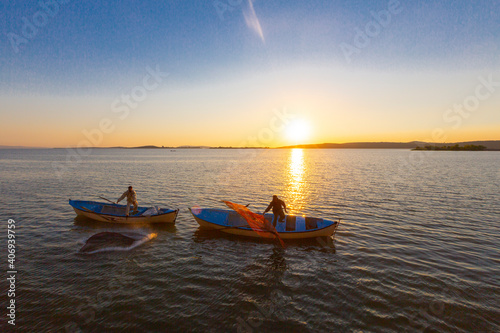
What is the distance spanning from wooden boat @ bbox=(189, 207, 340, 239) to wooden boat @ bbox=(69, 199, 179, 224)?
247cm

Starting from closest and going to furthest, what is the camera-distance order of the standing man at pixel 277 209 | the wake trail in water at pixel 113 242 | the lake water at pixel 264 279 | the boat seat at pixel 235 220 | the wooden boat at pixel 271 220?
the lake water at pixel 264 279, the wake trail in water at pixel 113 242, the wooden boat at pixel 271 220, the standing man at pixel 277 209, the boat seat at pixel 235 220

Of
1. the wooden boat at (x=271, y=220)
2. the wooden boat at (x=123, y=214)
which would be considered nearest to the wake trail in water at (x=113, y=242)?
the wooden boat at (x=123, y=214)

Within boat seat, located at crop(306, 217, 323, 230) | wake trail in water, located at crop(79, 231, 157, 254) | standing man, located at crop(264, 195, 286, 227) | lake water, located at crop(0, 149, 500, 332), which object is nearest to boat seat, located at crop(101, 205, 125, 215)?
lake water, located at crop(0, 149, 500, 332)

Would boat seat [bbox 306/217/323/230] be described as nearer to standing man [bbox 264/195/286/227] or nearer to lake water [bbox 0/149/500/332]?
lake water [bbox 0/149/500/332]

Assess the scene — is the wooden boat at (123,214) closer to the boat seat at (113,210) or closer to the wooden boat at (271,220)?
the boat seat at (113,210)

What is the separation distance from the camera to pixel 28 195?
3042 cm

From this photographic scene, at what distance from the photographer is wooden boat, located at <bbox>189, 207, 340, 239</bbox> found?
55.8 feet

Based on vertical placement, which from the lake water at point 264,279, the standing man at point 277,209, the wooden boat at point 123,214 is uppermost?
the standing man at point 277,209

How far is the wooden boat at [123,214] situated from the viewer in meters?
20.2

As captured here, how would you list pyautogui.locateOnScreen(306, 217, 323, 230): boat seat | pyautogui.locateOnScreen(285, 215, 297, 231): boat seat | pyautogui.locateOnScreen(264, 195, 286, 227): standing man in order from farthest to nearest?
1. pyautogui.locateOnScreen(285, 215, 297, 231): boat seat
2. pyautogui.locateOnScreen(264, 195, 286, 227): standing man
3. pyautogui.locateOnScreen(306, 217, 323, 230): boat seat

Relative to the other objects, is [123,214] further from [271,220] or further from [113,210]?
[271,220]

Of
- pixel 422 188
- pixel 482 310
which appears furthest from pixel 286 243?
pixel 422 188

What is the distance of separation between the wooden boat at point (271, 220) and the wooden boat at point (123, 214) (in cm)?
247

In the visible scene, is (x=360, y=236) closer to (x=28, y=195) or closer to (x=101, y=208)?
(x=101, y=208)
